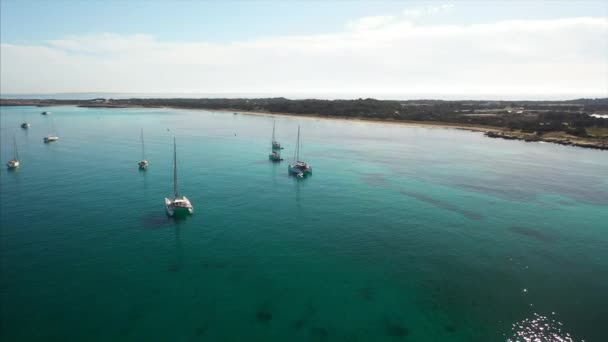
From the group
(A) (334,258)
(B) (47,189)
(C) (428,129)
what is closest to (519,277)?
(A) (334,258)

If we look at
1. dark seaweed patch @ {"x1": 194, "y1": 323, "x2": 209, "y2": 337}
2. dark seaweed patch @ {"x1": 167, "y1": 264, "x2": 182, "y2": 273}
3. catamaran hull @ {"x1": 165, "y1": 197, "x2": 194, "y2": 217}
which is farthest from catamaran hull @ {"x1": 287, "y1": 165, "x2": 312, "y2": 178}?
dark seaweed patch @ {"x1": 194, "y1": 323, "x2": 209, "y2": 337}

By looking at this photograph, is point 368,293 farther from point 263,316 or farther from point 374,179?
point 374,179

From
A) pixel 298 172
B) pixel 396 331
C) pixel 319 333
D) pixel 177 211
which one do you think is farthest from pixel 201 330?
pixel 298 172

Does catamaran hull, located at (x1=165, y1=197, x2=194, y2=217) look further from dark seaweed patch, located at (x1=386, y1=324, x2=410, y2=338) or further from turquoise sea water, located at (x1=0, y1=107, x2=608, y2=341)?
dark seaweed patch, located at (x1=386, y1=324, x2=410, y2=338)

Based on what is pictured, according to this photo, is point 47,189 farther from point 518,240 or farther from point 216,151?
point 518,240

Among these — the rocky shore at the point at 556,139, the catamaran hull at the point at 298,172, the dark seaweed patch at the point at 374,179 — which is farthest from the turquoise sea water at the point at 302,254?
the rocky shore at the point at 556,139
